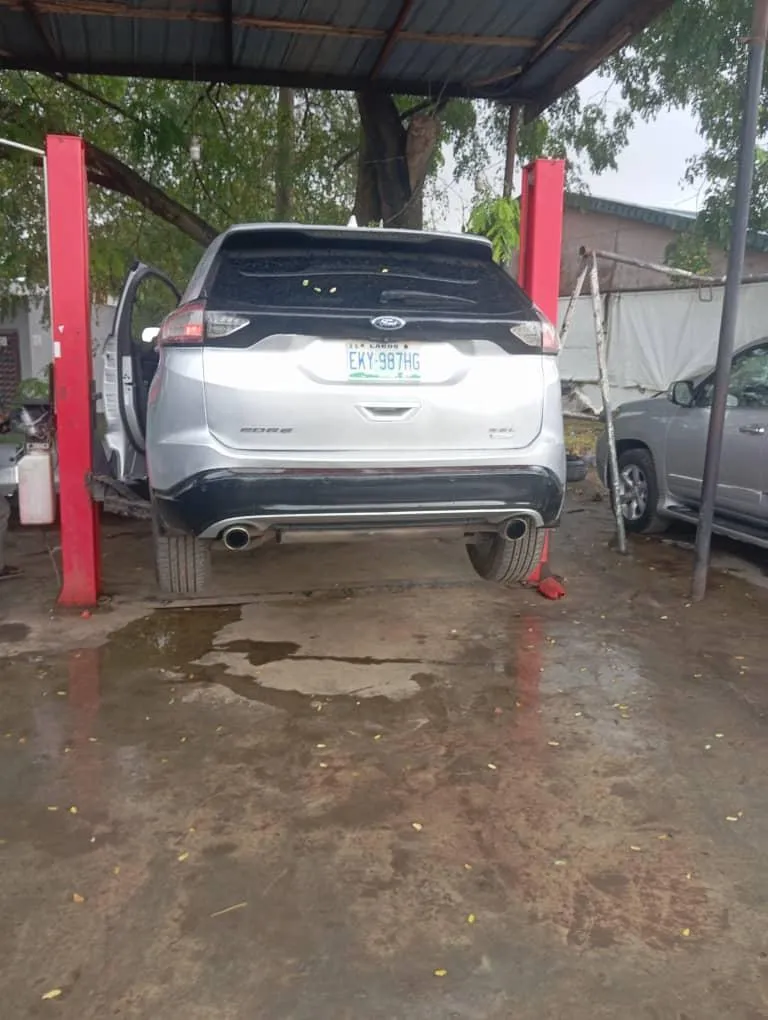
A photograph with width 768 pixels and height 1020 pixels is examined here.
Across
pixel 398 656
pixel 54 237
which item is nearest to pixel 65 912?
pixel 398 656

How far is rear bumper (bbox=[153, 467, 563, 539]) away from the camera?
3643mm

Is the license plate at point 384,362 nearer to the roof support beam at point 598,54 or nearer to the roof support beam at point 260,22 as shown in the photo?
the roof support beam at point 598,54

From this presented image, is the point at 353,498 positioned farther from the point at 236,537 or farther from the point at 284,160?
the point at 284,160

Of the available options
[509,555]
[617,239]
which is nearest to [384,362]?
[509,555]

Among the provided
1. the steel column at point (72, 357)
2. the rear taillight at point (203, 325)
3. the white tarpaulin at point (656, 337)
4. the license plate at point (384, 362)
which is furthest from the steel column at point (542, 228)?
the white tarpaulin at point (656, 337)

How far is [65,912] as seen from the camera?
8.65ft

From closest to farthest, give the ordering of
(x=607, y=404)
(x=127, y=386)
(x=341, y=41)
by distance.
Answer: (x=127, y=386), (x=607, y=404), (x=341, y=41)

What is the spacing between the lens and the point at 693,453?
267 inches

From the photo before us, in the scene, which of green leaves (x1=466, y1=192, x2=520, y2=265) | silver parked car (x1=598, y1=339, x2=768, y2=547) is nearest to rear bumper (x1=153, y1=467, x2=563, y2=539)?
green leaves (x1=466, y1=192, x2=520, y2=265)

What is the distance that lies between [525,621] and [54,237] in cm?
342

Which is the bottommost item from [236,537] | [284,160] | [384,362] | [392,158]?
[236,537]

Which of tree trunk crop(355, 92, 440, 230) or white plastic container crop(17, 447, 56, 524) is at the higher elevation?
Answer: tree trunk crop(355, 92, 440, 230)

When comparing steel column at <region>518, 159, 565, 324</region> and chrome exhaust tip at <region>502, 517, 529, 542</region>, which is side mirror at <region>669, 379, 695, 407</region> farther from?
chrome exhaust tip at <region>502, 517, 529, 542</region>

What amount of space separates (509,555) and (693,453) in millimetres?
2904
